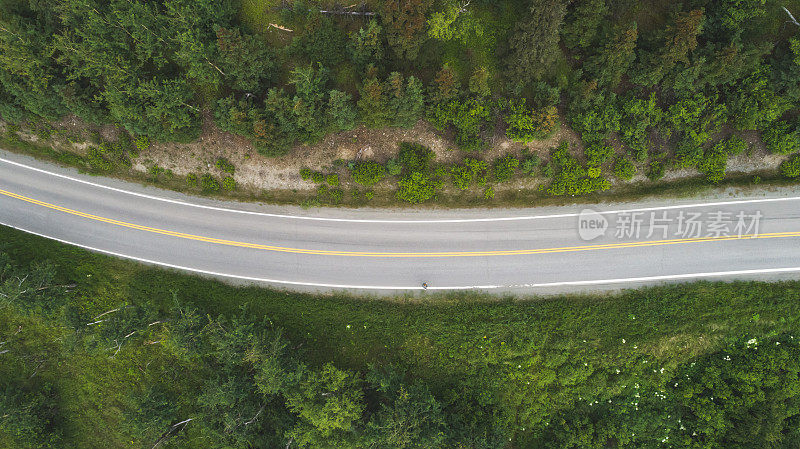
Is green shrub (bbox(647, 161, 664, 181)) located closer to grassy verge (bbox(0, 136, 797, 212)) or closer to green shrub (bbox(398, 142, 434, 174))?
grassy verge (bbox(0, 136, 797, 212))

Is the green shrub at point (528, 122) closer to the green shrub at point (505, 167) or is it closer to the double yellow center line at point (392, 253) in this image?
the green shrub at point (505, 167)

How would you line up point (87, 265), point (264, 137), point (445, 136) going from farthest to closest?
1. point (87, 265)
2. point (445, 136)
3. point (264, 137)

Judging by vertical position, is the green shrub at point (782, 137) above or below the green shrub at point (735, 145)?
above

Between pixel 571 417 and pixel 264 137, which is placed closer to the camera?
pixel 264 137

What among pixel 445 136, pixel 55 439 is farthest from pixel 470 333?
pixel 55 439

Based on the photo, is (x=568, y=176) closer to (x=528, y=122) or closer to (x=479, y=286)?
(x=528, y=122)

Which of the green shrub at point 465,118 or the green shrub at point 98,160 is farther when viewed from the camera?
the green shrub at point 98,160

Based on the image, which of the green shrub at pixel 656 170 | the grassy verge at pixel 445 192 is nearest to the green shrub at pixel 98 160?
the grassy verge at pixel 445 192

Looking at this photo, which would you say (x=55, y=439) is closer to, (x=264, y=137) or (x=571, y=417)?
(x=264, y=137)
